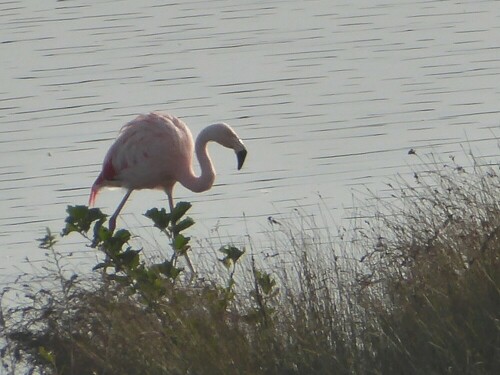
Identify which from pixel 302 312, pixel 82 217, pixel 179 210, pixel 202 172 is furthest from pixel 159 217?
pixel 202 172

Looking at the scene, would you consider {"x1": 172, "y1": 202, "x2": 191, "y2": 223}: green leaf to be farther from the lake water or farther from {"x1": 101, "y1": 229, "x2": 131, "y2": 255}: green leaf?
the lake water

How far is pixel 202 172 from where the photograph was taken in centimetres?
1108

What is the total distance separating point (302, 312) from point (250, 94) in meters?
9.55

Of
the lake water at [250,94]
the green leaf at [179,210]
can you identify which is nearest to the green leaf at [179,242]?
the green leaf at [179,210]

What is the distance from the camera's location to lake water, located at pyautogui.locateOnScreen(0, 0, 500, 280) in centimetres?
1166

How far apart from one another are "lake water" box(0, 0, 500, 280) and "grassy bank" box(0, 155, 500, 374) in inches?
122

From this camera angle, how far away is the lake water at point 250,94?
11.7 metres

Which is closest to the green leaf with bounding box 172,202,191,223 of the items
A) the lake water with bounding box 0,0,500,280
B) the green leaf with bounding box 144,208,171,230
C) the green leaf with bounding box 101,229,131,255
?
the green leaf with bounding box 144,208,171,230

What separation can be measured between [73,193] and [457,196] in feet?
18.9

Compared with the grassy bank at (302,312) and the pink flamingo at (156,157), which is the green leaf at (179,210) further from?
the pink flamingo at (156,157)

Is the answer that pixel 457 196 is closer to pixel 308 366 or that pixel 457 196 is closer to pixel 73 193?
pixel 308 366

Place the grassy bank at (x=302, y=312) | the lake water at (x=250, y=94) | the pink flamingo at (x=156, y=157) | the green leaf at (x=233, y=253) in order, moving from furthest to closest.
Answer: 1. the lake water at (x=250, y=94)
2. the pink flamingo at (x=156, y=157)
3. the green leaf at (x=233, y=253)
4. the grassy bank at (x=302, y=312)

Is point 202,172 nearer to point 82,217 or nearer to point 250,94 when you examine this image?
point 82,217

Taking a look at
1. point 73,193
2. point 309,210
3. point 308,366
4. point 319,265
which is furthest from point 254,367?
point 73,193
